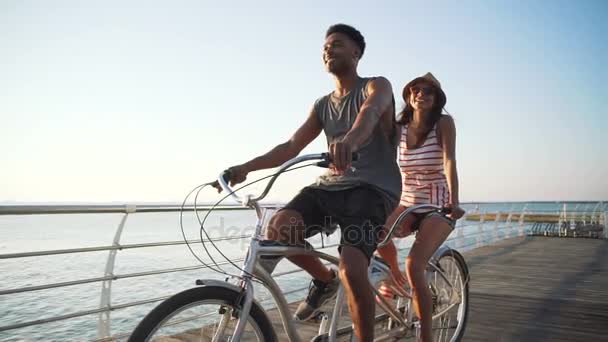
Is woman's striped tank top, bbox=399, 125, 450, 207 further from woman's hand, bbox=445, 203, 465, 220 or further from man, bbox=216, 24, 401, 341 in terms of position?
man, bbox=216, 24, 401, 341

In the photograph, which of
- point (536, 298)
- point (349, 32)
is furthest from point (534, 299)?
point (349, 32)

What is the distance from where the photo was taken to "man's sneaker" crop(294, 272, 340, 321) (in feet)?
6.18

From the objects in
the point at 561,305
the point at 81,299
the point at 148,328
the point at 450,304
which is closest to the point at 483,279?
the point at 561,305

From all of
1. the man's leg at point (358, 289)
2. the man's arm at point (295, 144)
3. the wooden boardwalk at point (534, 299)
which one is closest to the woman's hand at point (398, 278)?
the wooden boardwalk at point (534, 299)

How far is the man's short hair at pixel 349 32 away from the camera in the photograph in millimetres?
1854

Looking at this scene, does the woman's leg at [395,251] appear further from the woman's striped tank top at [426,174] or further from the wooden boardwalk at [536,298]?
the wooden boardwalk at [536,298]

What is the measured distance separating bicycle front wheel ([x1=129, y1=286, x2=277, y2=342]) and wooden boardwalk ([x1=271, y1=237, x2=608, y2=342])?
1.53 metres

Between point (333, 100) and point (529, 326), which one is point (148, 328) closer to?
point (333, 100)

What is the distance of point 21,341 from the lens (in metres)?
4.52

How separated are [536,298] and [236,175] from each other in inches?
151

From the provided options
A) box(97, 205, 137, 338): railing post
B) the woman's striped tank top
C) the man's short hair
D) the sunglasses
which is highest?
the man's short hair

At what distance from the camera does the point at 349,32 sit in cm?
186

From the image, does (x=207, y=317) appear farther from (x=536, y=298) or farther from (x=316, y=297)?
(x=536, y=298)

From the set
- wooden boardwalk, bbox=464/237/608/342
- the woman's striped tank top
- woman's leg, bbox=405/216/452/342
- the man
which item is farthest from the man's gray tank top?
wooden boardwalk, bbox=464/237/608/342
